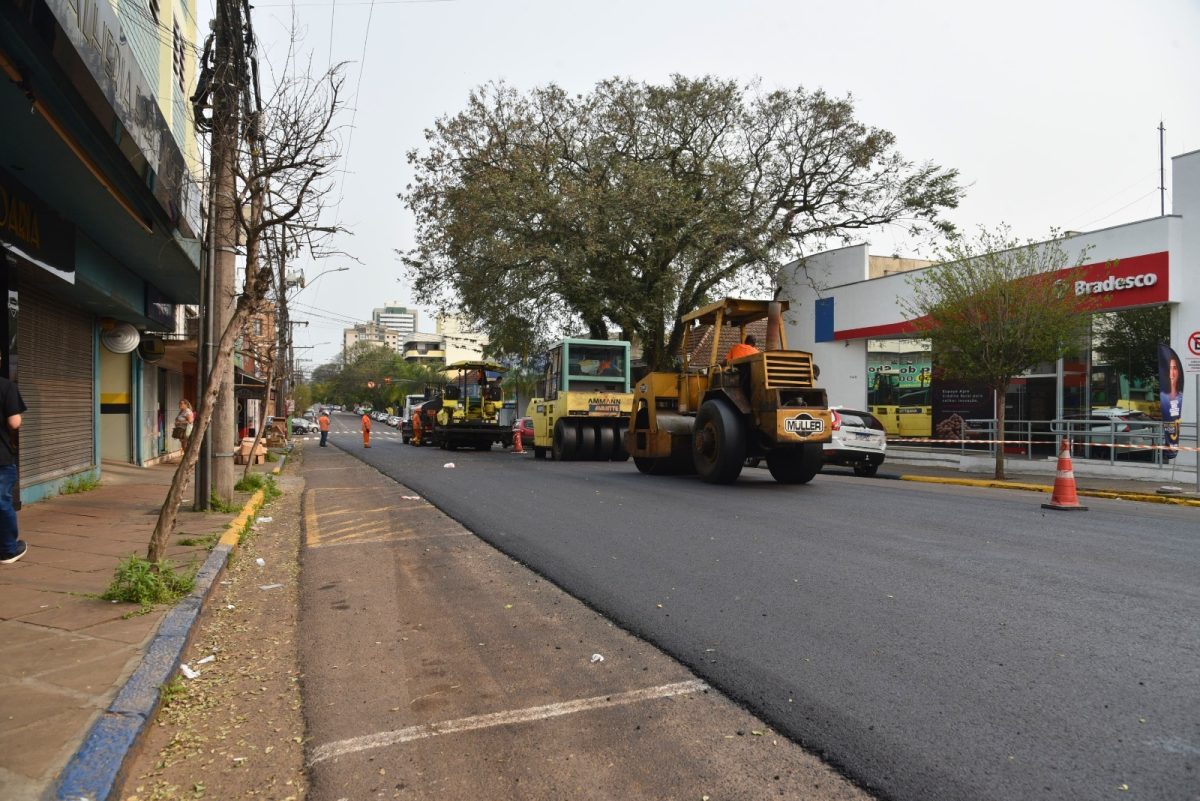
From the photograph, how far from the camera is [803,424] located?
11875mm

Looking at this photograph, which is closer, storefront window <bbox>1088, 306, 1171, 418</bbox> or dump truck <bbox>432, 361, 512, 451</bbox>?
storefront window <bbox>1088, 306, 1171, 418</bbox>

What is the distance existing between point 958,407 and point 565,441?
10.6m

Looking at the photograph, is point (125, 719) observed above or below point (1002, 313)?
below

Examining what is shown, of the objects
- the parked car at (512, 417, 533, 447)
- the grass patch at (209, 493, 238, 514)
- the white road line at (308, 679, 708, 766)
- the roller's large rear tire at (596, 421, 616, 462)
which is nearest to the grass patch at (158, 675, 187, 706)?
the white road line at (308, 679, 708, 766)

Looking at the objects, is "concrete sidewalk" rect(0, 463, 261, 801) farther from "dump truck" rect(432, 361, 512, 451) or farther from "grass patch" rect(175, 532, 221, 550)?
"dump truck" rect(432, 361, 512, 451)

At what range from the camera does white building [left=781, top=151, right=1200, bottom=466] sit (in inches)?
627

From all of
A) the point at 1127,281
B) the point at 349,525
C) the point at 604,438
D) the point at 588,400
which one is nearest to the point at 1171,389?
the point at 1127,281

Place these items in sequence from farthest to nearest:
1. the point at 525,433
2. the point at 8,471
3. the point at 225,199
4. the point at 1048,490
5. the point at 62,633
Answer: the point at 525,433 → the point at 1048,490 → the point at 225,199 → the point at 8,471 → the point at 62,633

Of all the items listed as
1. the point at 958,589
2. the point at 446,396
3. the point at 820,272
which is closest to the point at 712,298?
the point at 820,272

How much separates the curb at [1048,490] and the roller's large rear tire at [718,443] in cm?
489

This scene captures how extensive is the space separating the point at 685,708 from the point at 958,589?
9.61 ft

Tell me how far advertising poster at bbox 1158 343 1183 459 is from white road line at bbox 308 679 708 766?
1348 centimetres

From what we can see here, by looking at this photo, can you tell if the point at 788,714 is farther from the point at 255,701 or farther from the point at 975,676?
the point at 255,701

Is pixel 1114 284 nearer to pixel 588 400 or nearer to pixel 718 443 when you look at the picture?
pixel 718 443
